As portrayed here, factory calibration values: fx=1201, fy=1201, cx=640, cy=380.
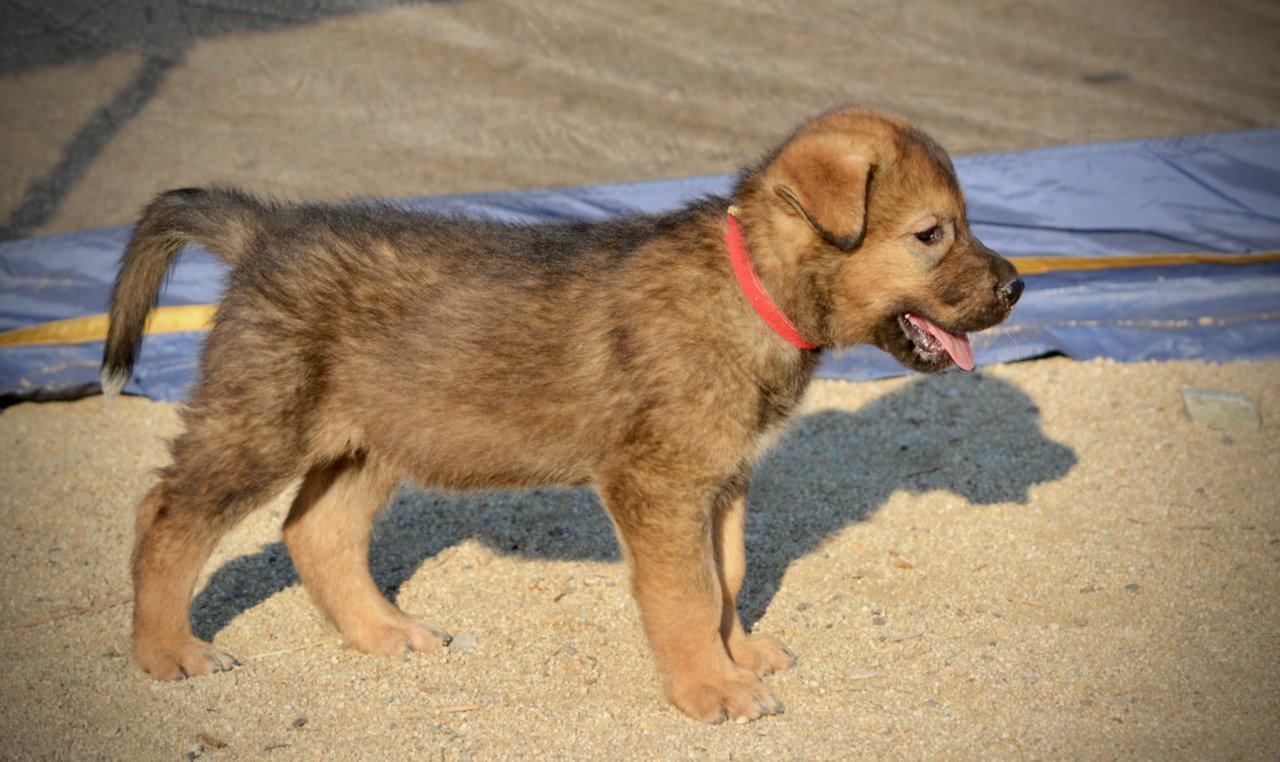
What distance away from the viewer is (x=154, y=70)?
7016 millimetres

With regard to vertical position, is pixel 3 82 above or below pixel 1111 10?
below

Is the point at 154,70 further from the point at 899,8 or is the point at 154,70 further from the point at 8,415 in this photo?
the point at 899,8

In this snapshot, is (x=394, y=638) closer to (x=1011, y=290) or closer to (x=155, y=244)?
(x=155, y=244)

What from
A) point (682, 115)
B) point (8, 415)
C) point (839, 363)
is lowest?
point (8, 415)

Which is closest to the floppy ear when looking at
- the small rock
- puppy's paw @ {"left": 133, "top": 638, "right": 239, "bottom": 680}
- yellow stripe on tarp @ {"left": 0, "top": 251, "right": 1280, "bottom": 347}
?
puppy's paw @ {"left": 133, "top": 638, "right": 239, "bottom": 680}

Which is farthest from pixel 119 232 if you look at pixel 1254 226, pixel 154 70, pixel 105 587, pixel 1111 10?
pixel 1254 226

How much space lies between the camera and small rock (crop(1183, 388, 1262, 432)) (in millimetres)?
6172

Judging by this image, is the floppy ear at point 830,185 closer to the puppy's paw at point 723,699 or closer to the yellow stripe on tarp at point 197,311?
the puppy's paw at point 723,699

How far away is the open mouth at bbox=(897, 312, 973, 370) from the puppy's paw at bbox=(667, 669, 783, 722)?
1.25 metres

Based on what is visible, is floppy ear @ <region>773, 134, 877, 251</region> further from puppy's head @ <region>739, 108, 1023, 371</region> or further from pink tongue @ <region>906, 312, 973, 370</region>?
pink tongue @ <region>906, 312, 973, 370</region>

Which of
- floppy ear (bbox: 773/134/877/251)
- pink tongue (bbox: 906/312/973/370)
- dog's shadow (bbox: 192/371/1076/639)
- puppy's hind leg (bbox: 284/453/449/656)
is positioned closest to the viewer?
floppy ear (bbox: 773/134/877/251)

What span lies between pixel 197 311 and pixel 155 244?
9.13 ft

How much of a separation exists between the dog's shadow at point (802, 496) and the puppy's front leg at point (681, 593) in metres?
0.77

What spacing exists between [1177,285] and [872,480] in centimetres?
255
